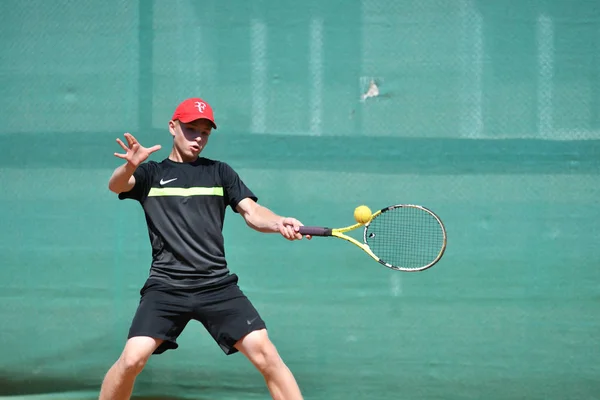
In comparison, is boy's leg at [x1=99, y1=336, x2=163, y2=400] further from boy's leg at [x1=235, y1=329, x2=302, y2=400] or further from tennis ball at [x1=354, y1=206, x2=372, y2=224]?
tennis ball at [x1=354, y1=206, x2=372, y2=224]

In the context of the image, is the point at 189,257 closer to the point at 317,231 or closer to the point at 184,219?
the point at 184,219

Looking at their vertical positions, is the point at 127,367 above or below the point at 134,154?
below

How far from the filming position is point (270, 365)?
11.2 feet

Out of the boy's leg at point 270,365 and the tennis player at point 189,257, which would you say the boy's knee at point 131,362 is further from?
the boy's leg at point 270,365

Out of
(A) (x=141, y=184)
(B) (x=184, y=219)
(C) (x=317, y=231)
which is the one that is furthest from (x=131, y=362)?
(C) (x=317, y=231)

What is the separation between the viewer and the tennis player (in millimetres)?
3396

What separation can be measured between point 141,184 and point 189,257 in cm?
32

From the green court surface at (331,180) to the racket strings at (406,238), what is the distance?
0.25 metres

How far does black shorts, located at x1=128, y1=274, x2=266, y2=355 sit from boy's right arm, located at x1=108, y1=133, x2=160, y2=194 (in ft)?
1.19

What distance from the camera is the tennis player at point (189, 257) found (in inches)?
134

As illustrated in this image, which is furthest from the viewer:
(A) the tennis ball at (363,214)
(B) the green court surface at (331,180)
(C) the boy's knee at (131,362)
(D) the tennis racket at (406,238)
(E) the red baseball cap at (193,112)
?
(B) the green court surface at (331,180)

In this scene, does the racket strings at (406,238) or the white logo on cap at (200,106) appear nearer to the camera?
the white logo on cap at (200,106)

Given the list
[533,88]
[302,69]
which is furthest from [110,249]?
[533,88]

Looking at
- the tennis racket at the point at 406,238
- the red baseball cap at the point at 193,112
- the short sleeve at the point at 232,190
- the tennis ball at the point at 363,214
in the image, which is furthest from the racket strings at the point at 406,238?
the red baseball cap at the point at 193,112
